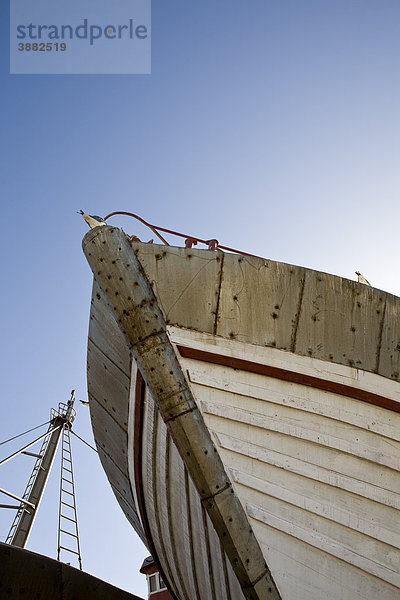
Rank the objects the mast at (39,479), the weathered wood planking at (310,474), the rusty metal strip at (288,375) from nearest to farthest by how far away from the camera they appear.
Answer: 1. the weathered wood planking at (310,474)
2. the rusty metal strip at (288,375)
3. the mast at (39,479)

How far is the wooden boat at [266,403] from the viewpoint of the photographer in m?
3.99

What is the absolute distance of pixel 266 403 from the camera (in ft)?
13.9

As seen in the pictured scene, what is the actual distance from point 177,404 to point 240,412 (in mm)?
499

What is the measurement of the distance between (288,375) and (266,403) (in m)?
0.29

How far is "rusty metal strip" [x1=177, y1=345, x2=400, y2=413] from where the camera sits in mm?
4266

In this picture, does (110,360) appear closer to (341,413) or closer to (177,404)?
(177,404)

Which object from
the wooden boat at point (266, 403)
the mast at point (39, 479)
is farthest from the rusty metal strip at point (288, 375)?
the mast at point (39, 479)

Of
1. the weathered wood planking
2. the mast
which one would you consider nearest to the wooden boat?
the weathered wood planking

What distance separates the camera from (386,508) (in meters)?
4.14

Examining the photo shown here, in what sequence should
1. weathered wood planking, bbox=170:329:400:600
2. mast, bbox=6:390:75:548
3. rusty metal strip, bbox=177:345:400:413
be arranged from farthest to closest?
mast, bbox=6:390:75:548 → rusty metal strip, bbox=177:345:400:413 → weathered wood planking, bbox=170:329:400:600

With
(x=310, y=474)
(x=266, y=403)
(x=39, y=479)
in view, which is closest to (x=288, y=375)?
(x=266, y=403)

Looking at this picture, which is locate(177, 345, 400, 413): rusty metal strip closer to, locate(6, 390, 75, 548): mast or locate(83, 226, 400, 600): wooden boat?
locate(83, 226, 400, 600): wooden boat

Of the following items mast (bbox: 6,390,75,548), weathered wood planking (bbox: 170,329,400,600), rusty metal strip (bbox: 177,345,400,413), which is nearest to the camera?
weathered wood planking (bbox: 170,329,400,600)

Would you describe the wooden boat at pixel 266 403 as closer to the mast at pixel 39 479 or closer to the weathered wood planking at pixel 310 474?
the weathered wood planking at pixel 310 474
